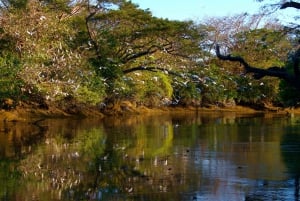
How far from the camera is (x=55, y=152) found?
2006cm

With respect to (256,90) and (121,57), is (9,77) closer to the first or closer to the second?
(121,57)

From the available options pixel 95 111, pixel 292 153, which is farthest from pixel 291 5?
pixel 95 111

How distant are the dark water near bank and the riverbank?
448 inches

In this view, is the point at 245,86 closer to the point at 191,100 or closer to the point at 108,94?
the point at 191,100

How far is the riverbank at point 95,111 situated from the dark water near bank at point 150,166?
1138cm

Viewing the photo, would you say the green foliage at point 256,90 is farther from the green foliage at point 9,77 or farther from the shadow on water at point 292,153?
the green foliage at point 9,77

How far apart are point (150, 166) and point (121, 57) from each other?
2550 cm

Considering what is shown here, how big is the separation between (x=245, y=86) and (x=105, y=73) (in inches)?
786

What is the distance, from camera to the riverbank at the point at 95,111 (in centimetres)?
3821

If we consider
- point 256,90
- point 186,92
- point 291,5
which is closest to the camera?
point 291,5

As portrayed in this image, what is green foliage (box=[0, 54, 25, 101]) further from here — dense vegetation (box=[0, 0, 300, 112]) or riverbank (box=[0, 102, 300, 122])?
riverbank (box=[0, 102, 300, 122])

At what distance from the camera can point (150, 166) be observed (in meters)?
16.6

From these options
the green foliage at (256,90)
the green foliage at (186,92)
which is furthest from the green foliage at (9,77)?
the green foliage at (256,90)

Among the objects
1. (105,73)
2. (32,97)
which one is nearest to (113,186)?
(32,97)
